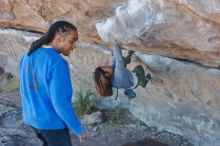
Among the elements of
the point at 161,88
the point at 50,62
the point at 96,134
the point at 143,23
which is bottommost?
the point at 96,134

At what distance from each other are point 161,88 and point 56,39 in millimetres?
1795

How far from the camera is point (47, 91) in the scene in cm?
339

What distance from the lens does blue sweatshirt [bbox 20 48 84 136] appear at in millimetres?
3314

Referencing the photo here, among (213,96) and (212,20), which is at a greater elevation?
(212,20)

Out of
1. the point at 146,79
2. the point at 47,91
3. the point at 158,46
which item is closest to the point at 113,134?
the point at 146,79

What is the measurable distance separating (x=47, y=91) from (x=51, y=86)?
94mm

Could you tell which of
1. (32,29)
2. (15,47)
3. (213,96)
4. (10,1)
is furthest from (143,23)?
(15,47)

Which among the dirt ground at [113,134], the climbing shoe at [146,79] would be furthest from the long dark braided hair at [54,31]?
the dirt ground at [113,134]

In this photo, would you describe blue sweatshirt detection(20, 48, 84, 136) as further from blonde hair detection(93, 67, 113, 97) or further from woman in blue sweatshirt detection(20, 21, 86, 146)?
blonde hair detection(93, 67, 113, 97)


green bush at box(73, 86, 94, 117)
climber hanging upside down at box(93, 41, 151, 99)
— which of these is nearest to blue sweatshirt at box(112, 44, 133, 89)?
climber hanging upside down at box(93, 41, 151, 99)

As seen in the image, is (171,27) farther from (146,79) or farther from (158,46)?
(146,79)

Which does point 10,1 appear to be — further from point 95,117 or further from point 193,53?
point 193,53

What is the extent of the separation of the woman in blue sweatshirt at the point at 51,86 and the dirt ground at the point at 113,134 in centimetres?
149

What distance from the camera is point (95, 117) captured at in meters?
5.53
